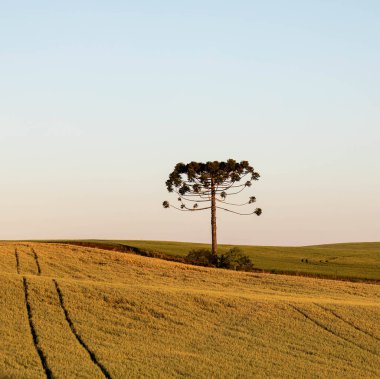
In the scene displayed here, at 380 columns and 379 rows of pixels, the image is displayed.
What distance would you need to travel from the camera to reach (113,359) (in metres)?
25.1

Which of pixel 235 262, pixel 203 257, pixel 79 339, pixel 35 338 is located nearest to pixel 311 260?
pixel 235 262

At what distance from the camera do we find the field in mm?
24727

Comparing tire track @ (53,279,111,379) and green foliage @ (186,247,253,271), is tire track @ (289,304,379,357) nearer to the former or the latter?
tire track @ (53,279,111,379)

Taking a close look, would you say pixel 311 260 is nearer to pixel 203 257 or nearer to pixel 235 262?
pixel 235 262

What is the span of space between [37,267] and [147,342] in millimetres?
25926

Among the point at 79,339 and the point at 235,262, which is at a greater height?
the point at 235,262

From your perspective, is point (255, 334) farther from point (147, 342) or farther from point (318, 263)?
point (318, 263)

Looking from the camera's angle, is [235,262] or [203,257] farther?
[203,257]

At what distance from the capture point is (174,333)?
31.9 m

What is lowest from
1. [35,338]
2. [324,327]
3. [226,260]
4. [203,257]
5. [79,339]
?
[324,327]

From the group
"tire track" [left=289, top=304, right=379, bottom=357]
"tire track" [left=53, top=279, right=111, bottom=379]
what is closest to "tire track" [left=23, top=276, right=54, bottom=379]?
"tire track" [left=53, top=279, right=111, bottom=379]

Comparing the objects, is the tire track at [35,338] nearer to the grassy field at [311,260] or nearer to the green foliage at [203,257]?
the green foliage at [203,257]

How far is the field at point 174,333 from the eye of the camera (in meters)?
24.7

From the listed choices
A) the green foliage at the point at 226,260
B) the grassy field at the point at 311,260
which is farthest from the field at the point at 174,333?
the grassy field at the point at 311,260
